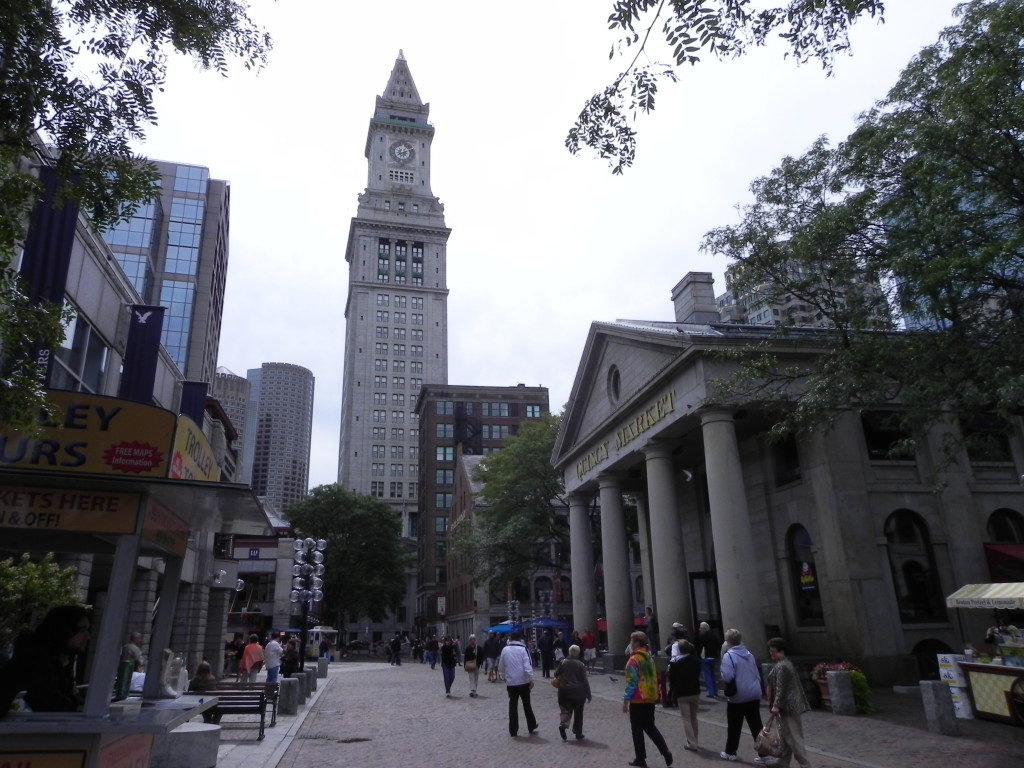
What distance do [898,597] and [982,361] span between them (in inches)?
390

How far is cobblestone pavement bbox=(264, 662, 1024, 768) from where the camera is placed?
10750 millimetres

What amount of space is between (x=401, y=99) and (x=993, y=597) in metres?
168

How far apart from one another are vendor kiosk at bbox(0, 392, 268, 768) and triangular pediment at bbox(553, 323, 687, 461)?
17436 millimetres

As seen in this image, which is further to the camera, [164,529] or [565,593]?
[565,593]

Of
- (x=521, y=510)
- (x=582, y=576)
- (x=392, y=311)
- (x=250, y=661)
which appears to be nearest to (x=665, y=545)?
(x=582, y=576)

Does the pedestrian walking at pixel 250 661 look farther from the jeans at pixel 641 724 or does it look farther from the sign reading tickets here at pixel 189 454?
the sign reading tickets here at pixel 189 454

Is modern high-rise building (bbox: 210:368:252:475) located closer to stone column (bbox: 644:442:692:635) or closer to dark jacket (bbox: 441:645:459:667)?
dark jacket (bbox: 441:645:459:667)

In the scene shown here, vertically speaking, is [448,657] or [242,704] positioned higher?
[448,657]

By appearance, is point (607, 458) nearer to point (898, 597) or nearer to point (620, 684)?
point (620, 684)

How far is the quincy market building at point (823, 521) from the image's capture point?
19.6m

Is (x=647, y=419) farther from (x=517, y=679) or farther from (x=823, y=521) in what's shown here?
(x=517, y=679)

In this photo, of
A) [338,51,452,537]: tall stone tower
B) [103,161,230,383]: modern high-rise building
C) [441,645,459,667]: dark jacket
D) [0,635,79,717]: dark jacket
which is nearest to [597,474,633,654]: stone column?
[441,645,459,667]: dark jacket

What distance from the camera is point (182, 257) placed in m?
60.3

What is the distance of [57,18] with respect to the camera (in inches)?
313
